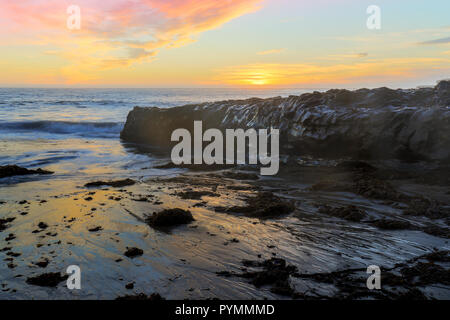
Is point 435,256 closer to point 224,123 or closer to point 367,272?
point 367,272

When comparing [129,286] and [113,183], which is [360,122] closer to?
[113,183]

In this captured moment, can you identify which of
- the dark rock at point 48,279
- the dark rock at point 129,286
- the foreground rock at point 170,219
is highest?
the foreground rock at point 170,219

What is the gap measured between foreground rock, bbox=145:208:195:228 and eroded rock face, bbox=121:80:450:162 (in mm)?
5404

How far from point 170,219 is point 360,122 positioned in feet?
19.8

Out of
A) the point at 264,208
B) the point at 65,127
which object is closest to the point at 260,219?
the point at 264,208

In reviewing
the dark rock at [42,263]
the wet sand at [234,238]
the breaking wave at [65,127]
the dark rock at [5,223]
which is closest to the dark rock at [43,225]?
the wet sand at [234,238]

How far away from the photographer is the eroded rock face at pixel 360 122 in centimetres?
773

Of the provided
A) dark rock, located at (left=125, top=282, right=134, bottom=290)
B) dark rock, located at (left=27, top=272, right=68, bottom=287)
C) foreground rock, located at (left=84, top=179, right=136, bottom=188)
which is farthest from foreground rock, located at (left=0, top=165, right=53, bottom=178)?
dark rock, located at (left=125, top=282, right=134, bottom=290)

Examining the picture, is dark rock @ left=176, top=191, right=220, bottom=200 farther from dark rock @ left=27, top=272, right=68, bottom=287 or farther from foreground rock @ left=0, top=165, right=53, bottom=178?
foreground rock @ left=0, top=165, right=53, bottom=178

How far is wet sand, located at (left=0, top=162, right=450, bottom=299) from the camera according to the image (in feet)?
11.0

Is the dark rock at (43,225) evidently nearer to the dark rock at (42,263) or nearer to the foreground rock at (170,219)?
the dark rock at (42,263)

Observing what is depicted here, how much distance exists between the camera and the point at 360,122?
8672 millimetres

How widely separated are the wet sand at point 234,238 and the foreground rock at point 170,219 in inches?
3.8
